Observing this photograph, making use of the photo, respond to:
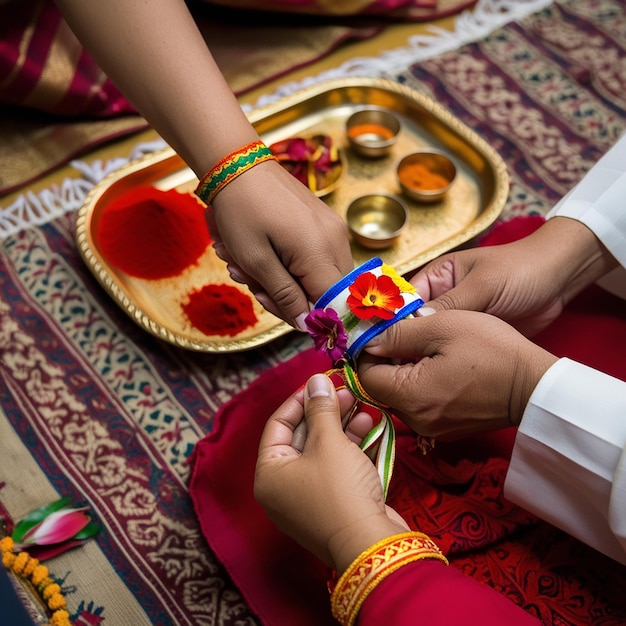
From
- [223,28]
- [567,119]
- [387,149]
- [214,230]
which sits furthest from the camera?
[223,28]

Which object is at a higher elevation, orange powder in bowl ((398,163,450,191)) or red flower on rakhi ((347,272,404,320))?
red flower on rakhi ((347,272,404,320))

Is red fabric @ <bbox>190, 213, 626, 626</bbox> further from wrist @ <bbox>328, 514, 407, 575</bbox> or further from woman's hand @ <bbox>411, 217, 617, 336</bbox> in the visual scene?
wrist @ <bbox>328, 514, 407, 575</bbox>

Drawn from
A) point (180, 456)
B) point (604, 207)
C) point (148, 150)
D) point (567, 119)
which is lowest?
point (567, 119)

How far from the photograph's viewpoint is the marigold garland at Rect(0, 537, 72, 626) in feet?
3.73

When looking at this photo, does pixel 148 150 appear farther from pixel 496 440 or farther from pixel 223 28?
pixel 496 440

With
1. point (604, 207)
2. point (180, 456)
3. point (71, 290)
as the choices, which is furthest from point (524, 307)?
point (71, 290)

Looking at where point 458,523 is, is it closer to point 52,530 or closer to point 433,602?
point 433,602

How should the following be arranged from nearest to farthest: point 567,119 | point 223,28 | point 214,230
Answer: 1. point 214,230
2. point 567,119
3. point 223,28

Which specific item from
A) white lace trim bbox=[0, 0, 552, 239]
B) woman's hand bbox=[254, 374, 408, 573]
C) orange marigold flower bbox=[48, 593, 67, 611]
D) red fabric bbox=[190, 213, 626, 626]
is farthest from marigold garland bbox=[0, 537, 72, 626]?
white lace trim bbox=[0, 0, 552, 239]

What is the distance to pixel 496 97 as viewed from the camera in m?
1.97

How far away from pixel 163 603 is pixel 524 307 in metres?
0.75

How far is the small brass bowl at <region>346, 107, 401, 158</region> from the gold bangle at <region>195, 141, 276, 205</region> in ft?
2.07

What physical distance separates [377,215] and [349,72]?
58 cm

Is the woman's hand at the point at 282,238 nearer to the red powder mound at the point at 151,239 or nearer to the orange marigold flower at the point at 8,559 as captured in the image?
the red powder mound at the point at 151,239
